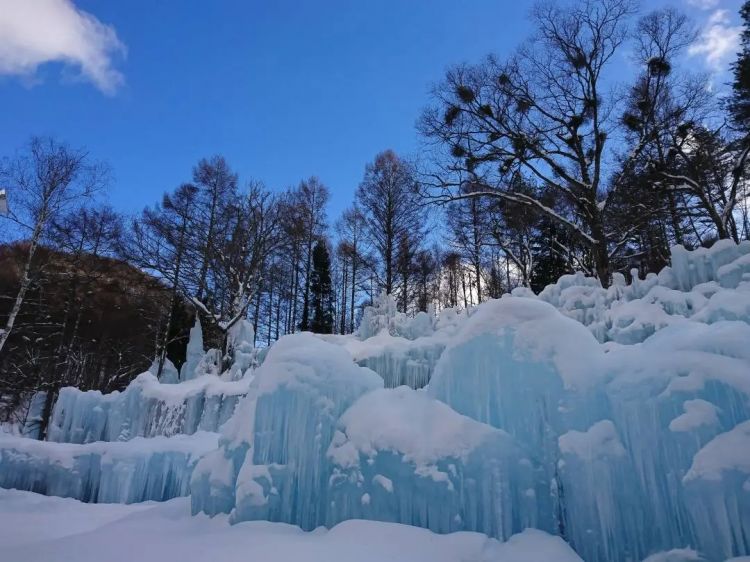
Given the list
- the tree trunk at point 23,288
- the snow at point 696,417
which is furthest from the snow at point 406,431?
the tree trunk at point 23,288

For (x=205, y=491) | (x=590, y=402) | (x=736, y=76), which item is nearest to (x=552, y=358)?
(x=590, y=402)

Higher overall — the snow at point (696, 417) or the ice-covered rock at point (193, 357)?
the ice-covered rock at point (193, 357)

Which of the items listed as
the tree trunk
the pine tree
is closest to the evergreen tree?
the tree trunk

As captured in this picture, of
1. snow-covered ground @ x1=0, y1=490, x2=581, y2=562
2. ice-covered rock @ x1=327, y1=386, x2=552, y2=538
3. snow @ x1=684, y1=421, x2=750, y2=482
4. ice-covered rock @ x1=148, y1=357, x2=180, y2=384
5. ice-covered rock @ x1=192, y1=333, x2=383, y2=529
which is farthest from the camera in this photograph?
ice-covered rock @ x1=148, y1=357, x2=180, y2=384

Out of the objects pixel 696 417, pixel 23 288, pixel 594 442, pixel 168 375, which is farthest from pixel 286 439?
pixel 168 375

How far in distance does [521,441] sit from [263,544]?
198cm

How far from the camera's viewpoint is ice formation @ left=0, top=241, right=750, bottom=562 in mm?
2713

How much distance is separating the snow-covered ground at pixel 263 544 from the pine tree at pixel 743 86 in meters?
14.3

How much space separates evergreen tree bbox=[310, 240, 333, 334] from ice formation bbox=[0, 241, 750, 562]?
580 inches

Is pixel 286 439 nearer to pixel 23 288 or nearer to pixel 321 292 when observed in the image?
pixel 23 288

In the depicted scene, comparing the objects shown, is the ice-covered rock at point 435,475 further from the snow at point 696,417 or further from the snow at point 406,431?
the snow at point 696,417

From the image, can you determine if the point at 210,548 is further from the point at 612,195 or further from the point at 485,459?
the point at 612,195

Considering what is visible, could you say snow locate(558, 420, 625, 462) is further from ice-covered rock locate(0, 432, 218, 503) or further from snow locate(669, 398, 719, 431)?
ice-covered rock locate(0, 432, 218, 503)

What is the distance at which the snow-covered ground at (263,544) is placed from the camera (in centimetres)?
293
